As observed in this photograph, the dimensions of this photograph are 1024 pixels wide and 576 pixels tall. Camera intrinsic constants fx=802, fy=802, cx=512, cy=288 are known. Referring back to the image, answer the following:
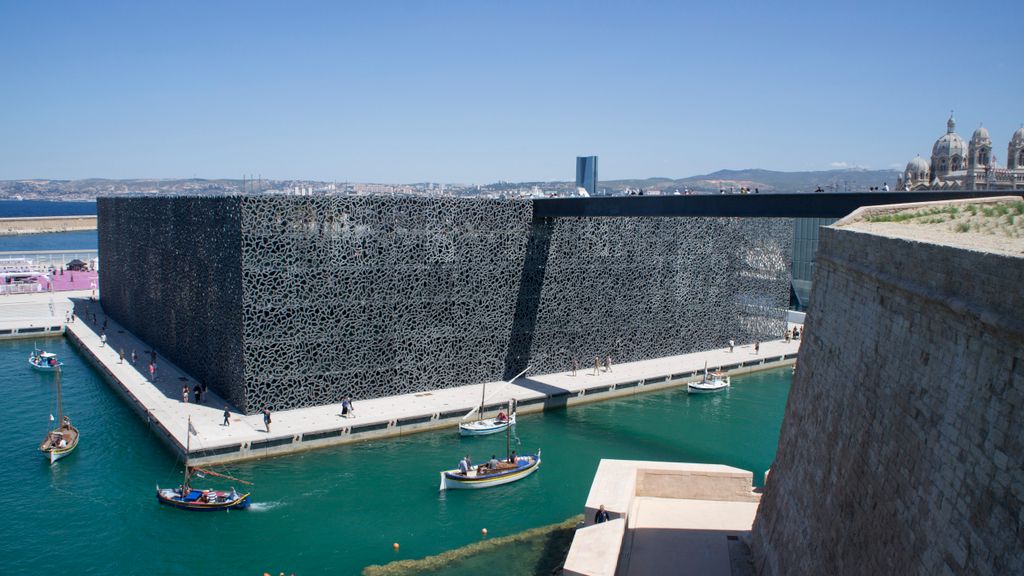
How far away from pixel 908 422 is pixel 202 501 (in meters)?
15.2

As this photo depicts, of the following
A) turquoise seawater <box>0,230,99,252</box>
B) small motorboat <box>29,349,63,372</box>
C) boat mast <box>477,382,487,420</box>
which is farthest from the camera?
turquoise seawater <box>0,230,99,252</box>

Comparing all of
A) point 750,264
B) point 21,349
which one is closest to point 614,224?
point 750,264

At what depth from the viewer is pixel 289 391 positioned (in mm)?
23953

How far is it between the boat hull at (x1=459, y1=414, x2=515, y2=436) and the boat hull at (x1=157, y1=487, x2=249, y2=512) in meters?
6.96

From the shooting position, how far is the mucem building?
23.5 m

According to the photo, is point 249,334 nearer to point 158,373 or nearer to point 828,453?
point 158,373

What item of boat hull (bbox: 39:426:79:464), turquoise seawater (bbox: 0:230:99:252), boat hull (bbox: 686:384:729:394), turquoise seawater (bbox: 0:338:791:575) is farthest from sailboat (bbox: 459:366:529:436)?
turquoise seawater (bbox: 0:230:99:252)

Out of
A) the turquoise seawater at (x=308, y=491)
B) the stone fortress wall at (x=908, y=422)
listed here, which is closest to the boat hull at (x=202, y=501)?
the turquoise seawater at (x=308, y=491)

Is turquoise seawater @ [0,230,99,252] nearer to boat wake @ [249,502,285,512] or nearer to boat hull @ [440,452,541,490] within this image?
boat wake @ [249,502,285,512]

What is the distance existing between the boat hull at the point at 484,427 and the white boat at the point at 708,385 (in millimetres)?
8297

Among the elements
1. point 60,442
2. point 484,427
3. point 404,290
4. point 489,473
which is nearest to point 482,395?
point 484,427

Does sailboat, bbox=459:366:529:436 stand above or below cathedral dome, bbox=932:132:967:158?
below

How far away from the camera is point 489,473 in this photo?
20219 mm

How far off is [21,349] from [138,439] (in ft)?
54.2
